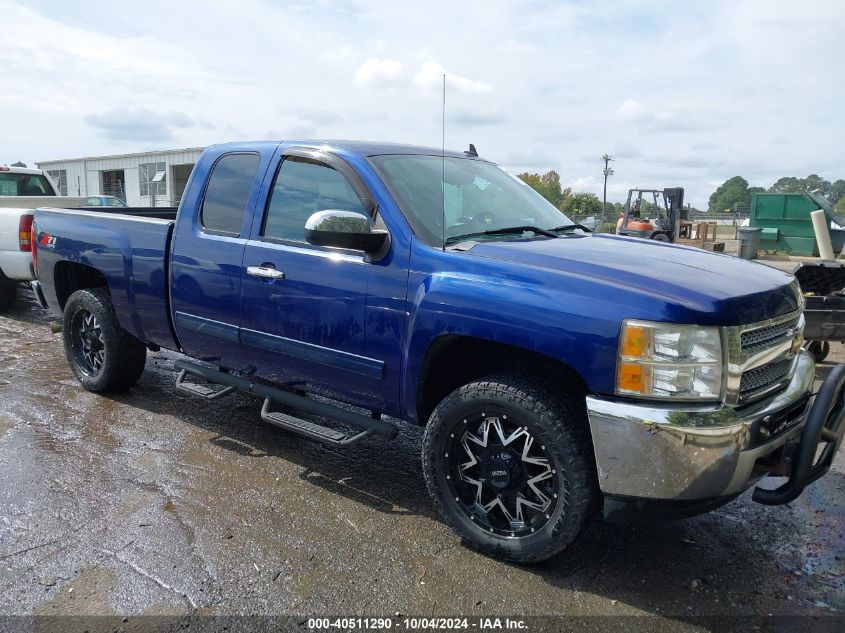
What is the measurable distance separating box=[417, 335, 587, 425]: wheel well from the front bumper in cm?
38

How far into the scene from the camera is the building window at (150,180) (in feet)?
122

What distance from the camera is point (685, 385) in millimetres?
2662

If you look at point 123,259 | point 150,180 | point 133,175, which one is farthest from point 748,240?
point 133,175

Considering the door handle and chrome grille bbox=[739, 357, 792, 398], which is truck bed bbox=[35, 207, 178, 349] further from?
chrome grille bbox=[739, 357, 792, 398]

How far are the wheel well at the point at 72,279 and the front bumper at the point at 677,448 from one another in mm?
4279

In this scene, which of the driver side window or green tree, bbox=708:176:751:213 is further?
green tree, bbox=708:176:751:213

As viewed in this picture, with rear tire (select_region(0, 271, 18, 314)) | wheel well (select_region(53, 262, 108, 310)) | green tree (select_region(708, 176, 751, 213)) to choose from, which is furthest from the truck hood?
green tree (select_region(708, 176, 751, 213))

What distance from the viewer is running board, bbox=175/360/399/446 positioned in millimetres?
3633

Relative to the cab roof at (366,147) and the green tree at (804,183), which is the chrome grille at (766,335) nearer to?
the cab roof at (366,147)

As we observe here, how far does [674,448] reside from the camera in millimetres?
2607

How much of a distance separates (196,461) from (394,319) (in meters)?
1.78

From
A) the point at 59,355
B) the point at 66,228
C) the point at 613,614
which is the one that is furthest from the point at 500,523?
the point at 59,355

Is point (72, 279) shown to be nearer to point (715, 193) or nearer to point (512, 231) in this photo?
point (512, 231)

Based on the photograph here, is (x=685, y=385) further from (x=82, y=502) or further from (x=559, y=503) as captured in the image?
(x=82, y=502)
